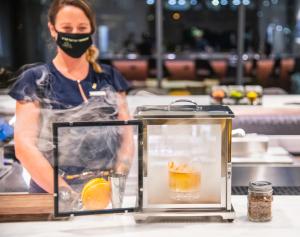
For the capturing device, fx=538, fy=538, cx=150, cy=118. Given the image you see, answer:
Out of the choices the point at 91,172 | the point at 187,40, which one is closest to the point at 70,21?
the point at 91,172

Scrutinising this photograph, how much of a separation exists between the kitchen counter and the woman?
0.50 metres

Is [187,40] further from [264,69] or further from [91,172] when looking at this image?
[91,172]

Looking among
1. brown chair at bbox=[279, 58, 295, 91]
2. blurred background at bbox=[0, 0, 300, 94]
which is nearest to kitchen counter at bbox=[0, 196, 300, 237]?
blurred background at bbox=[0, 0, 300, 94]

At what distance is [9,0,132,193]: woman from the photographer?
2.56 metres

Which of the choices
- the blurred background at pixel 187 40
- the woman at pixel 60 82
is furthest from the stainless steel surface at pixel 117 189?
the blurred background at pixel 187 40

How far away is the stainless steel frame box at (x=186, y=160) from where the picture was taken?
1.75 m

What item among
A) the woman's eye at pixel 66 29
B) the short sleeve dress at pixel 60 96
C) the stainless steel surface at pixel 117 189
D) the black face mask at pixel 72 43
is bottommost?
the stainless steel surface at pixel 117 189

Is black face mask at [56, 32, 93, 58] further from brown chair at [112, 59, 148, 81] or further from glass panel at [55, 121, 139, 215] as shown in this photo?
brown chair at [112, 59, 148, 81]

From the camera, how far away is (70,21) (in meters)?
2.90

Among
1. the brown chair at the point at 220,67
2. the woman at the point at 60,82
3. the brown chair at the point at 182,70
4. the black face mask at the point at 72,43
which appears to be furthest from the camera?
the brown chair at the point at 220,67

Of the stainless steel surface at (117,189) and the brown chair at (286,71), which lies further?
the brown chair at (286,71)

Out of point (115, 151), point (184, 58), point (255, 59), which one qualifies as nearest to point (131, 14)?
point (184, 58)

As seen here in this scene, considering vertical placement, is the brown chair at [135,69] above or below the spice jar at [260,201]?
below

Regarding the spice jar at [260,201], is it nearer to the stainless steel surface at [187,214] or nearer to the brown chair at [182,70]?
the stainless steel surface at [187,214]
